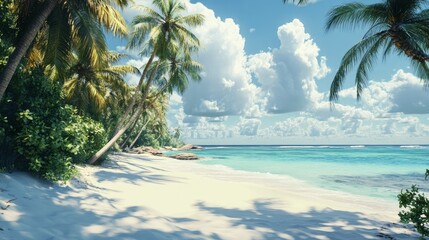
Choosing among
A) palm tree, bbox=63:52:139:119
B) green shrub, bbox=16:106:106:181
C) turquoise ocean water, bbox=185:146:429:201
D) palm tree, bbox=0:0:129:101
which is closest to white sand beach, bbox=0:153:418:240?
green shrub, bbox=16:106:106:181

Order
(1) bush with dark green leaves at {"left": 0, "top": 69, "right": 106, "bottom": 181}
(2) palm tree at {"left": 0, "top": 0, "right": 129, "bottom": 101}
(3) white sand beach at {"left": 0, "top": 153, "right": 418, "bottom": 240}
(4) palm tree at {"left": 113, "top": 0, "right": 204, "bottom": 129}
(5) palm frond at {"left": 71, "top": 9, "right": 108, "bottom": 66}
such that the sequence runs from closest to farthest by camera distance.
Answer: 1. (3) white sand beach at {"left": 0, "top": 153, "right": 418, "bottom": 240}
2. (1) bush with dark green leaves at {"left": 0, "top": 69, "right": 106, "bottom": 181}
3. (2) palm tree at {"left": 0, "top": 0, "right": 129, "bottom": 101}
4. (5) palm frond at {"left": 71, "top": 9, "right": 108, "bottom": 66}
5. (4) palm tree at {"left": 113, "top": 0, "right": 204, "bottom": 129}

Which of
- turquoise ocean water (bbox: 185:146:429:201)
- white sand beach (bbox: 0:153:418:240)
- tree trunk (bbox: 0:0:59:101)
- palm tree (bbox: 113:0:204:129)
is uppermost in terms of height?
palm tree (bbox: 113:0:204:129)

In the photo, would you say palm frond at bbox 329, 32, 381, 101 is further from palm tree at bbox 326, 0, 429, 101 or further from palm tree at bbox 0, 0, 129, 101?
palm tree at bbox 0, 0, 129, 101

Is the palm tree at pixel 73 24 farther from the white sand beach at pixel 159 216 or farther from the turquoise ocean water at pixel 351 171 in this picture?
the turquoise ocean water at pixel 351 171

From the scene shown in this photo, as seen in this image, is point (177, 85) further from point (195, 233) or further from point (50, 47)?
point (195, 233)

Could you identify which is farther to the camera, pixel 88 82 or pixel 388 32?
pixel 88 82

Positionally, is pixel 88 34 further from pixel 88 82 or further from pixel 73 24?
pixel 88 82

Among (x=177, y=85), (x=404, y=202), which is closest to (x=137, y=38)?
(x=177, y=85)

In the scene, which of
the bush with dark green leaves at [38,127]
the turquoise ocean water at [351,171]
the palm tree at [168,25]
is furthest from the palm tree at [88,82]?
the turquoise ocean water at [351,171]

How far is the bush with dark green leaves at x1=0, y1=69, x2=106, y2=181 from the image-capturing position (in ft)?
21.3

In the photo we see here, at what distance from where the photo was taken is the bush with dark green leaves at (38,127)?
6480mm

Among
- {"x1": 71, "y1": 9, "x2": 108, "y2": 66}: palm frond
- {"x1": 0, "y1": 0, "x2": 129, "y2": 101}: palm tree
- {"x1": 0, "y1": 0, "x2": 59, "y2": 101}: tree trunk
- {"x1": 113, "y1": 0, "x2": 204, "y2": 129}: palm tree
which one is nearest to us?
{"x1": 0, "y1": 0, "x2": 59, "y2": 101}: tree trunk

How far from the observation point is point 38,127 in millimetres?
6453

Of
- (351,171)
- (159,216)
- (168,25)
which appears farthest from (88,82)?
(351,171)
